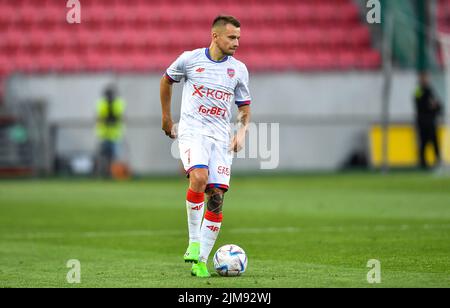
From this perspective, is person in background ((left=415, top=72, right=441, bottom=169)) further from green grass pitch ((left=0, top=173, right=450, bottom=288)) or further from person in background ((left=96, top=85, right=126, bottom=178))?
person in background ((left=96, top=85, right=126, bottom=178))

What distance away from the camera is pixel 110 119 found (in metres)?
24.6

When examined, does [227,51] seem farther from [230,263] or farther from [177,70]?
[230,263]

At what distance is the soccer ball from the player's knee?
0.45m

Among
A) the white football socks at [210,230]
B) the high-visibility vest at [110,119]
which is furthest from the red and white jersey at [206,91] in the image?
the high-visibility vest at [110,119]

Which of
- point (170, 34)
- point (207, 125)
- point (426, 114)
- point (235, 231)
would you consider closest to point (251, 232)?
point (235, 231)

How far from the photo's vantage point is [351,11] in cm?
2870

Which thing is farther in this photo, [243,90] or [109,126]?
[109,126]

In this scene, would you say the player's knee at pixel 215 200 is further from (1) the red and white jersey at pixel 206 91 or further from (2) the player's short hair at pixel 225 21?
(2) the player's short hair at pixel 225 21

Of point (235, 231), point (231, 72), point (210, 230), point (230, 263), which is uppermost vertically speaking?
point (231, 72)

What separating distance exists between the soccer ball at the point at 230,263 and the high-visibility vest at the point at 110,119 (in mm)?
16147

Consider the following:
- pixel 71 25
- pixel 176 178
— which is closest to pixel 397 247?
pixel 176 178

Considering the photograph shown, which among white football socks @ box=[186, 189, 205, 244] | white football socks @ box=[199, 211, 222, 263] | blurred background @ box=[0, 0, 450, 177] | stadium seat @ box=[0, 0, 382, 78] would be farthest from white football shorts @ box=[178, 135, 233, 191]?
stadium seat @ box=[0, 0, 382, 78]

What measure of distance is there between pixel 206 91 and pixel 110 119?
15.8 metres
